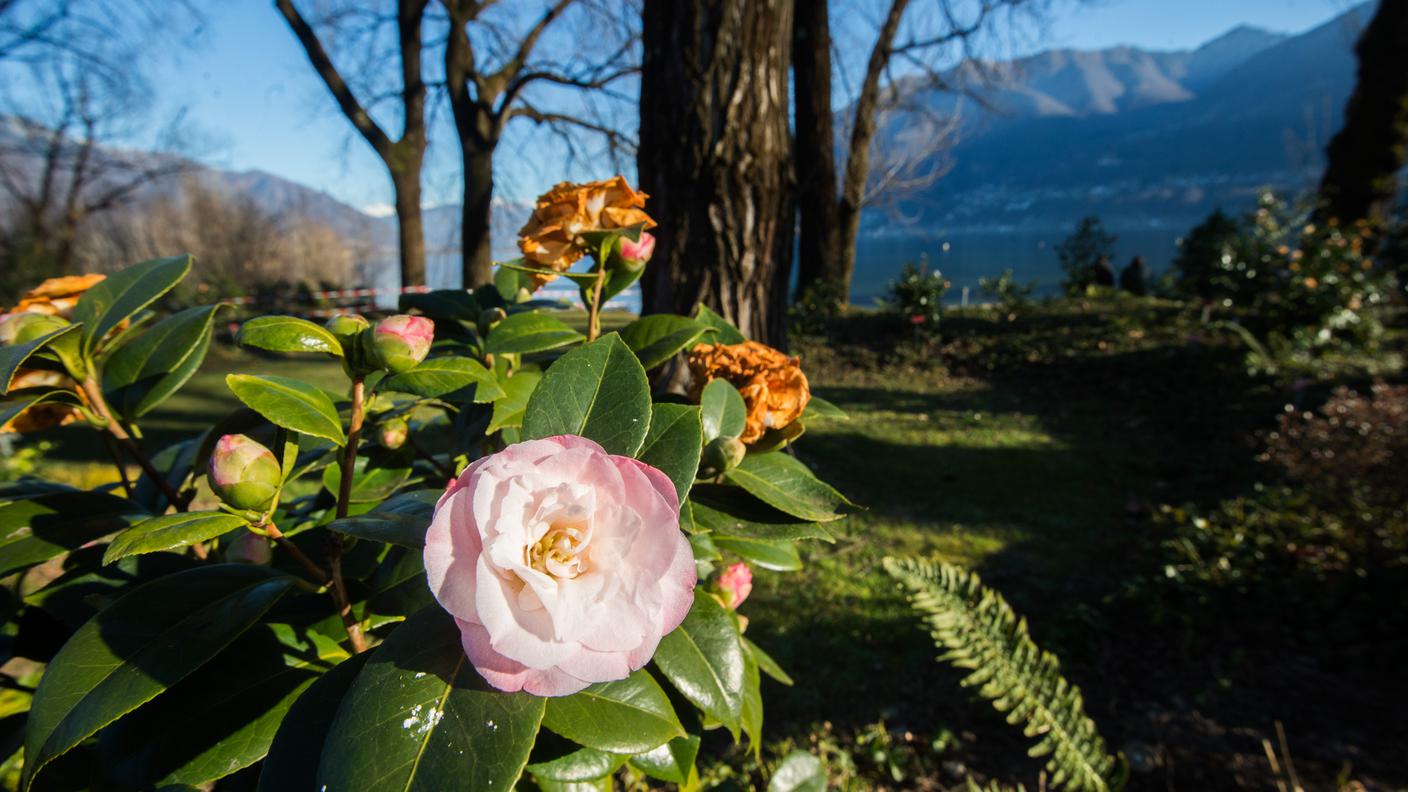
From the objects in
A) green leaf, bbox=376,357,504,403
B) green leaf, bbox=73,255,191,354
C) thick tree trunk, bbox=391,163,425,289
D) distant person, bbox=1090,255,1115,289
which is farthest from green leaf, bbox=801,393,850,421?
distant person, bbox=1090,255,1115,289

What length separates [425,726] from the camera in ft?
1.50

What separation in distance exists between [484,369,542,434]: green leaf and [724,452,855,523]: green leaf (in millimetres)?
235

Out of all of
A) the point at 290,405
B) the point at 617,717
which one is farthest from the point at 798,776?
the point at 290,405

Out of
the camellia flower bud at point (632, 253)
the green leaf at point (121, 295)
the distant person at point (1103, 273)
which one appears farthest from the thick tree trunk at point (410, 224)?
the distant person at point (1103, 273)

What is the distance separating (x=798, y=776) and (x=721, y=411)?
0.78 m

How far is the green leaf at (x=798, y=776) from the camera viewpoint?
1149 millimetres

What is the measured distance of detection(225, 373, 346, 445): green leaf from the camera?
58 centimetres

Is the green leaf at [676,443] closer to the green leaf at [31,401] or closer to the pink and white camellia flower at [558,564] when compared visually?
the pink and white camellia flower at [558,564]

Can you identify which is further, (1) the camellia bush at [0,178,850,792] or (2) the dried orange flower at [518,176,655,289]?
(2) the dried orange flower at [518,176,655,289]

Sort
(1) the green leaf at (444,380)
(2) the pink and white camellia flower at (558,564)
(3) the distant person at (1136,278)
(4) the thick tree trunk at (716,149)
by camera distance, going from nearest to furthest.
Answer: (2) the pink and white camellia flower at (558,564)
(1) the green leaf at (444,380)
(4) the thick tree trunk at (716,149)
(3) the distant person at (1136,278)

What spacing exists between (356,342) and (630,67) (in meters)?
10.1

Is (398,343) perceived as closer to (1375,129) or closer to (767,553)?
(767,553)

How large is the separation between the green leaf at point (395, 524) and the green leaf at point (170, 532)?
89 millimetres

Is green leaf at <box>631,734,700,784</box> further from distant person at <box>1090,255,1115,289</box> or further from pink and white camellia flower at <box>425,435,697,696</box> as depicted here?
distant person at <box>1090,255,1115,289</box>
